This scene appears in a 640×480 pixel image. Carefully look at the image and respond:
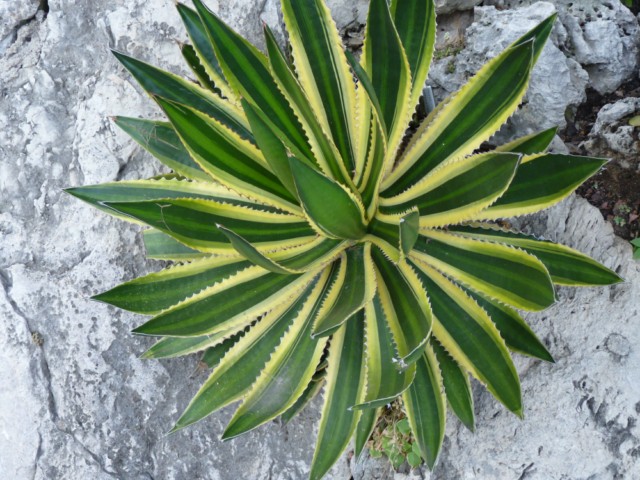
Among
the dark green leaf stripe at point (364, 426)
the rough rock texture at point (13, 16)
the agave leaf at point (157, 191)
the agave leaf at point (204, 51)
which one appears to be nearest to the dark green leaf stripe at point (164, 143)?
the agave leaf at point (157, 191)

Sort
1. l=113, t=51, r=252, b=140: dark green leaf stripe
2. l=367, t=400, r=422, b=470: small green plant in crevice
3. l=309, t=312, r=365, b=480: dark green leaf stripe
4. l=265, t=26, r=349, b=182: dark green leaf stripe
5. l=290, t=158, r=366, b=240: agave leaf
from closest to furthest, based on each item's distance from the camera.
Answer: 1. l=290, t=158, r=366, b=240: agave leaf
2. l=265, t=26, r=349, b=182: dark green leaf stripe
3. l=309, t=312, r=365, b=480: dark green leaf stripe
4. l=113, t=51, r=252, b=140: dark green leaf stripe
5. l=367, t=400, r=422, b=470: small green plant in crevice

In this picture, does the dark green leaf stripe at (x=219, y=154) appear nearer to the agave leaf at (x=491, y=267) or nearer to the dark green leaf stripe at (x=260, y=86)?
the dark green leaf stripe at (x=260, y=86)

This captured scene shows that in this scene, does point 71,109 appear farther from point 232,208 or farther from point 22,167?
point 232,208

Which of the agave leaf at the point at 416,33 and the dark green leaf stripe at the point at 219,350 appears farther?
the dark green leaf stripe at the point at 219,350

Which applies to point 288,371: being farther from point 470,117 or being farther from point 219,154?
point 470,117

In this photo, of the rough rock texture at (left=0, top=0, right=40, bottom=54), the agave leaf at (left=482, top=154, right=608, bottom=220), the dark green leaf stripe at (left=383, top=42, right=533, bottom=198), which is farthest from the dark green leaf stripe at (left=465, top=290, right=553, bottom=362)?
the rough rock texture at (left=0, top=0, right=40, bottom=54)

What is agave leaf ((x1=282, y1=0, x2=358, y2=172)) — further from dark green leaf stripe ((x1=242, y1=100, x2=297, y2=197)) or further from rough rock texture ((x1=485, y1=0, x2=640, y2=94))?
rough rock texture ((x1=485, y1=0, x2=640, y2=94))
